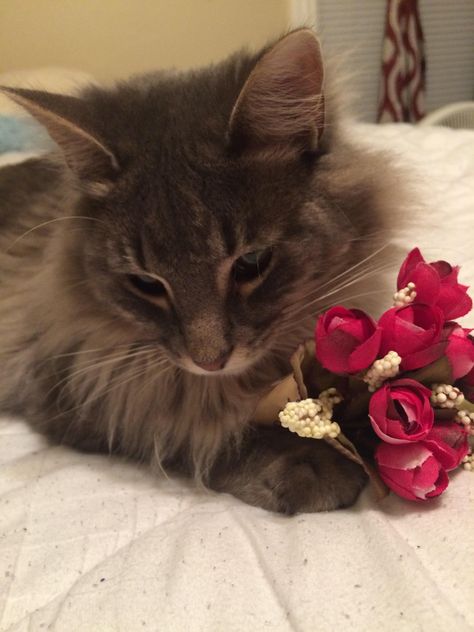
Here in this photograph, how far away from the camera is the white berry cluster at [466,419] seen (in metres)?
0.89

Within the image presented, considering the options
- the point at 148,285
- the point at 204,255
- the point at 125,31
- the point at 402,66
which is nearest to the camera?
the point at 204,255

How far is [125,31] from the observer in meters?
3.42

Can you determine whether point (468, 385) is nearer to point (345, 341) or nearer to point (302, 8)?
point (345, 341)

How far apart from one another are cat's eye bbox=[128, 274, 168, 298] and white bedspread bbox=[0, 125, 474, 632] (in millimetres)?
365

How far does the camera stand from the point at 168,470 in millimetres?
1162

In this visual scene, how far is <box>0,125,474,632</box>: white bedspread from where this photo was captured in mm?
728

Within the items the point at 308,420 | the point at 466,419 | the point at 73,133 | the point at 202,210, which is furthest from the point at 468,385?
the point at 73,133

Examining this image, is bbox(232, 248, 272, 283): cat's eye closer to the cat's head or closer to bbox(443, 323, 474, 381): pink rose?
the cat's head

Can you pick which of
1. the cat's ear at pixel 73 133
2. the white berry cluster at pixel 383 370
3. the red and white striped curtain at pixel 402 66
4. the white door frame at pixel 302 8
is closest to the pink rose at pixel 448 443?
the white berry cluster at pixel 383 370

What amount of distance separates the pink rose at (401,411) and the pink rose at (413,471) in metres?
0.03

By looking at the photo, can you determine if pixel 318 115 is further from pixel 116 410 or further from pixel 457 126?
pixel 457 126

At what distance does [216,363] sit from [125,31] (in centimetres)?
307

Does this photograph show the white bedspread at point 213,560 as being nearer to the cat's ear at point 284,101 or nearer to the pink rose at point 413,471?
the pink rose at point 413,471

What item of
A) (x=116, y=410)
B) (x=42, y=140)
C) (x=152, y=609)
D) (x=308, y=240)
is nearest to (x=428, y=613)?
(x=152, y=609)
